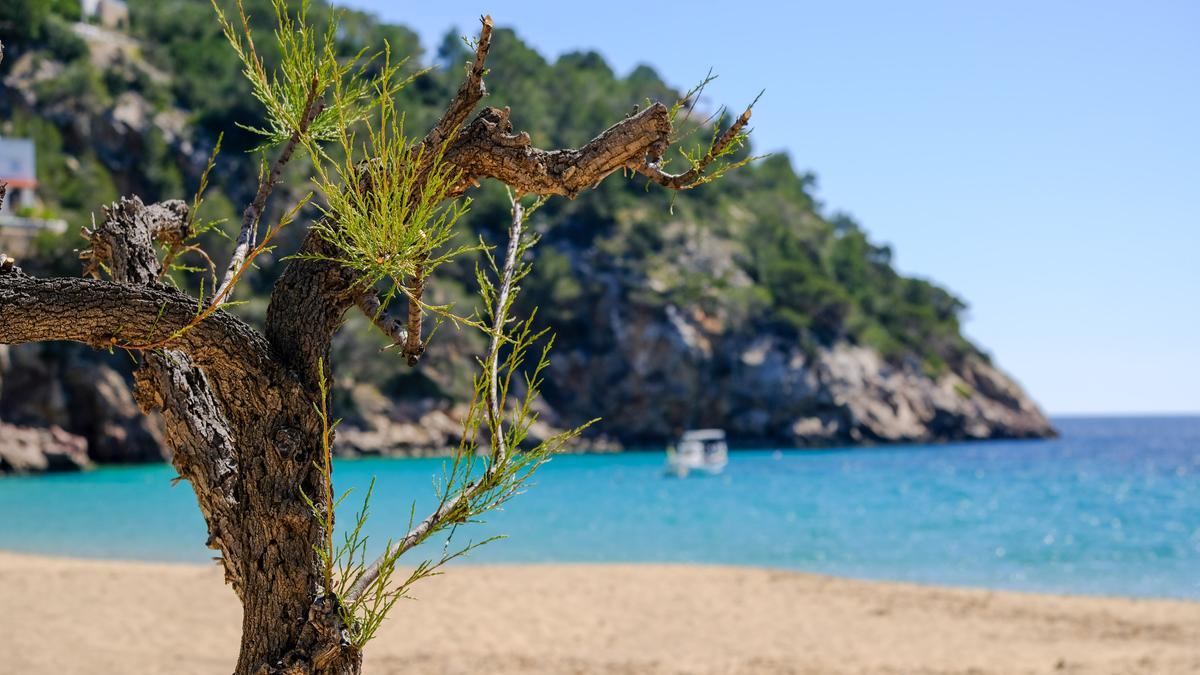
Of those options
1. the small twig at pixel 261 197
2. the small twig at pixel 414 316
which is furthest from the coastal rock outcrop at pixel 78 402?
the small twig at pixel 414 316

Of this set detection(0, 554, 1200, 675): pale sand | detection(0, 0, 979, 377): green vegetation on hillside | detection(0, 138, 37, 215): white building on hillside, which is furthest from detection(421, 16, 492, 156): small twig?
detection(0, 138, 37, 215): white building on hillside

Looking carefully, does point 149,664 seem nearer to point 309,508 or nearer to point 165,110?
point 309,508

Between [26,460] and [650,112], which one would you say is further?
[26,460]

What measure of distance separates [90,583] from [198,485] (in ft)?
36.5

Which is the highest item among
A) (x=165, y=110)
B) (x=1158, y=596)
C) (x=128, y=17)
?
(x=128, y=17)

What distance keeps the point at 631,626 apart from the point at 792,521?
1442 centimetres

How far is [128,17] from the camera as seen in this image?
5788cm

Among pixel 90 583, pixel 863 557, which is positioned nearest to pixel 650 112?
pixel 90 583

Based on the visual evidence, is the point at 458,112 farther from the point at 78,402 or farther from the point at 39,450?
the point at 78,402

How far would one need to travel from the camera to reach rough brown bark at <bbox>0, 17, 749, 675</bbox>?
252 cm

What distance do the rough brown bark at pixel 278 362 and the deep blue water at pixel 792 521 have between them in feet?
48.3

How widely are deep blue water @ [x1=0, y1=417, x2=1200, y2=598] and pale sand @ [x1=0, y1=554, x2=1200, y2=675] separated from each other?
11.8 feet

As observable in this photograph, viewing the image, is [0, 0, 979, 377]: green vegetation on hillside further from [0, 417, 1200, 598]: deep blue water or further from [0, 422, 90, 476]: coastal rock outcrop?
[0, 417, 1200, 598]: deep blue water

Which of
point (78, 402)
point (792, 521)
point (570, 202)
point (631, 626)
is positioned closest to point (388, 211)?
point (631, 626)
